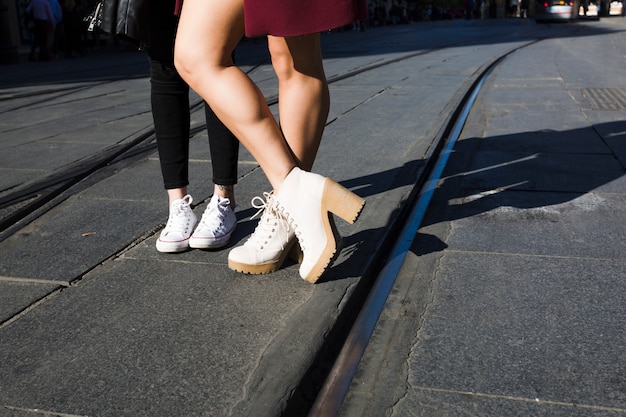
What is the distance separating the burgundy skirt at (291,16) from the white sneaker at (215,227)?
879 millimetres

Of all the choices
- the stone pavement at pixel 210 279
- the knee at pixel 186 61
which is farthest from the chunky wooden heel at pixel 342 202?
the knee at pixel 186 61

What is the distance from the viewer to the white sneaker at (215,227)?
284cm

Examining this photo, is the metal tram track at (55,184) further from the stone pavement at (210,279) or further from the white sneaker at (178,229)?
the white sneaker at (178,229)

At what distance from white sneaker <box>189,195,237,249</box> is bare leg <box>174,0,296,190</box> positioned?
1.64ft

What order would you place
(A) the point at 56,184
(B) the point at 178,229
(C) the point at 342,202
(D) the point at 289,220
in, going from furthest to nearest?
(A) the point at 56,184 < (B) the point at 178,229 < (D) the point at 289,220 < (C) the point at 342,202

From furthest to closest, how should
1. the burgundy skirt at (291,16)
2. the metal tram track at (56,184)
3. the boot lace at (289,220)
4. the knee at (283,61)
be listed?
the metal tram track at (56,184) < the knee at (283,61) < the boot lace at (289,220) < the burgundy skirt at (291,16)

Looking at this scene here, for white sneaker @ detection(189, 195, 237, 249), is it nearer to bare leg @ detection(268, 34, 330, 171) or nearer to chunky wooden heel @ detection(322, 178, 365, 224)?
bare leg @ detection(268, 34, 330, 171)

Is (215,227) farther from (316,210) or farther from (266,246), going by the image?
(316,210)

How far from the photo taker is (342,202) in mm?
2336

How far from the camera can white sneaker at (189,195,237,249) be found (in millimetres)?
2842

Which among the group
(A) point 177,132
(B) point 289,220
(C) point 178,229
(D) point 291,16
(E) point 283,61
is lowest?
(C) point 178,229

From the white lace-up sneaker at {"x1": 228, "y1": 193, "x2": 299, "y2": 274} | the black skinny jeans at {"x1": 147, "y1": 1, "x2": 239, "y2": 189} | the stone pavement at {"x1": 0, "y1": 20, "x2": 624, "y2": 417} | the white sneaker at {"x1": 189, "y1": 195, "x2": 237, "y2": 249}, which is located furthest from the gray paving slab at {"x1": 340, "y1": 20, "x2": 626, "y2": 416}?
the black skinny jeans at {"x1": 147, "y1": 1, "x2": 239, "y2": 189}

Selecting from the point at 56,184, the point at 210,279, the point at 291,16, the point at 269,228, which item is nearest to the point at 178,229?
the point at 210,279

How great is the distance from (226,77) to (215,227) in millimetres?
700
